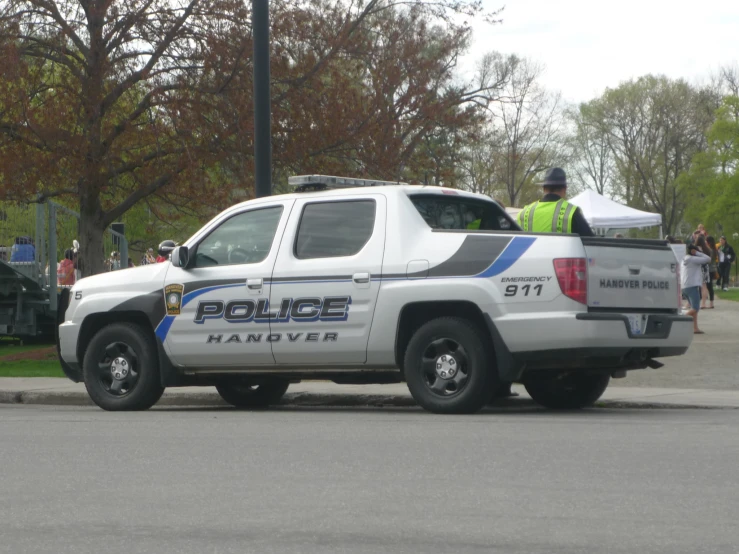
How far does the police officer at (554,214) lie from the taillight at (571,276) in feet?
4.48

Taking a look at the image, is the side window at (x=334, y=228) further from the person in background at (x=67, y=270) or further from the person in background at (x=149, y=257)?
the person in background at (x=149, y=257)

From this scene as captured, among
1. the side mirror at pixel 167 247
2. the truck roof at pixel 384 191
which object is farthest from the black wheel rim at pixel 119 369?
the truck roof at pixel 384 191

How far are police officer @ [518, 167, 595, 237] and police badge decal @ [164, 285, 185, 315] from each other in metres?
3.23

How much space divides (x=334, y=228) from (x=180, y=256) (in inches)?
58.1

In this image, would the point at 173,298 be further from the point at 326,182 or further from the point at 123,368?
the point at 326,182

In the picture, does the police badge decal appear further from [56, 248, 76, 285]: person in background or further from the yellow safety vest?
[56, 248, 76, 285]: person in background

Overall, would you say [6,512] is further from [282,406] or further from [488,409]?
[282,406]

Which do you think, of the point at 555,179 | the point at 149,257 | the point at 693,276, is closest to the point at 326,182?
the point at 555,179

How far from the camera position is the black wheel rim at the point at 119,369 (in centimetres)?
1217

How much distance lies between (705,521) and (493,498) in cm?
106

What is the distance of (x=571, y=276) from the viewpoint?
33.4ft

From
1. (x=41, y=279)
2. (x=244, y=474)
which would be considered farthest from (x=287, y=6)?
(x=244, y=474)

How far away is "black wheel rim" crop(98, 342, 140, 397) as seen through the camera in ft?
39.9

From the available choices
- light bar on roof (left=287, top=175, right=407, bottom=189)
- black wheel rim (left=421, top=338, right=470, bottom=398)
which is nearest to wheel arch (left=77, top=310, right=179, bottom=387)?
light bar on roof (left=287, top=175, right=407, bottom=189)
